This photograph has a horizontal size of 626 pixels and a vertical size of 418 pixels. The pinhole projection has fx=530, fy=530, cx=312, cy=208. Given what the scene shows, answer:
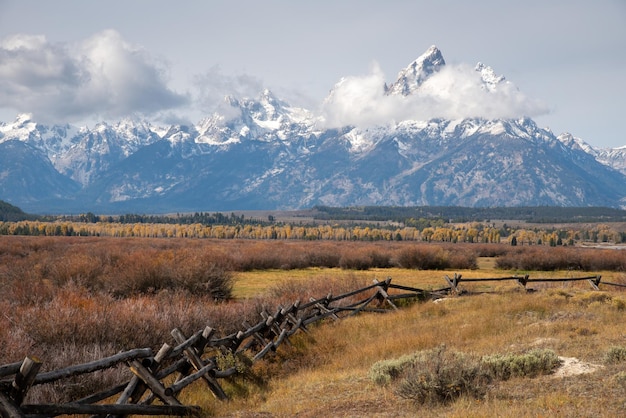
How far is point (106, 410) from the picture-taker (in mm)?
7188

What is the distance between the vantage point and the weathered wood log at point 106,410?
636cm

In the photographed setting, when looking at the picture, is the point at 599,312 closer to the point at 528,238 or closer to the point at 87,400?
the point at 87,400

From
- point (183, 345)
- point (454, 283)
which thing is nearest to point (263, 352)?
point (183, 345)

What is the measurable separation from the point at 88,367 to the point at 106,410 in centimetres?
64

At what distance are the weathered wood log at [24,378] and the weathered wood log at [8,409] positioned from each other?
0.36ft

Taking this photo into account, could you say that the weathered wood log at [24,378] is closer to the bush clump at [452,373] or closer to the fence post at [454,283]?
the bush clump at [452,373]

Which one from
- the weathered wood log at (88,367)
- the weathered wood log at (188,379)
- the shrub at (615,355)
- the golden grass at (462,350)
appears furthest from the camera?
the shrub at (615,355)

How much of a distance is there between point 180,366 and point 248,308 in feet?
Result: 26.6

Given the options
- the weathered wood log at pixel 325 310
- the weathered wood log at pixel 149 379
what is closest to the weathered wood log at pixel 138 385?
the weathered wood log at pixel 149 379

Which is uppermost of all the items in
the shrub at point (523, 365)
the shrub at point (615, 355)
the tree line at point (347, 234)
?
the shrub at point (615, 355)

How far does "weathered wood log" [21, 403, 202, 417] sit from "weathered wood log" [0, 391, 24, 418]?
170 millimetres

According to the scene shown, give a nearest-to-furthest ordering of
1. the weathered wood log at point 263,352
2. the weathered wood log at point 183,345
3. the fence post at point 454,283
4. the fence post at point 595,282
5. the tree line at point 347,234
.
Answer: the weathered wood log at point 183,345 → the weathered wood log at point 263,352 → the fence post at point 454,283 → the fence post at point 595,282 → the tree line at point 347,234

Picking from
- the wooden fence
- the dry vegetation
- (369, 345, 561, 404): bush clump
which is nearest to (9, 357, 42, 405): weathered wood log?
the wooden fence

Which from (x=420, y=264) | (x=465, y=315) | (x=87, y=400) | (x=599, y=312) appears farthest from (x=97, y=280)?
(x=420, y=264)
